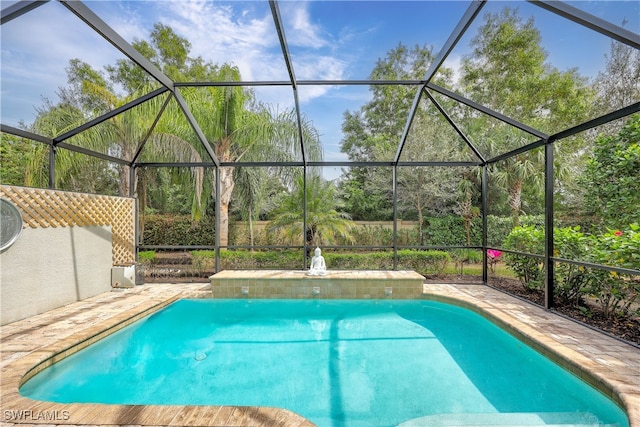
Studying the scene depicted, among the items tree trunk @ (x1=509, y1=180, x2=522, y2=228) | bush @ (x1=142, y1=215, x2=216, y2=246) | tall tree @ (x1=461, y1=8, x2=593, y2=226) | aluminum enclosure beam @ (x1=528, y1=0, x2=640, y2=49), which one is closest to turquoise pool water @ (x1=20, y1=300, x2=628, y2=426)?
aluminum enclosure beam @ (x1=528, y1=0, x2=640, y2=49)

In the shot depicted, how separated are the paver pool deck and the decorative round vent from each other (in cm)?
121

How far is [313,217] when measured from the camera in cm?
938

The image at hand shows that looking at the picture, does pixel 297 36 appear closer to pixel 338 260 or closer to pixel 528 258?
pixel 338 260

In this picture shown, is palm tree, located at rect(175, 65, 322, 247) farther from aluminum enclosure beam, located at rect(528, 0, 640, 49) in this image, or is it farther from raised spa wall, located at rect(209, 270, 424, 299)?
aluminum enclosure beam, located at rect(528, 0, 640, 49)

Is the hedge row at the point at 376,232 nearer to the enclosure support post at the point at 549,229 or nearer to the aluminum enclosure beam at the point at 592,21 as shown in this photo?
the enclosure support post at the point at 549,229

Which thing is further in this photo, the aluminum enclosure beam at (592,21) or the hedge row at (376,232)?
the hedge row at (376,232)

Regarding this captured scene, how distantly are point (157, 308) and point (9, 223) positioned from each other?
2.50 m

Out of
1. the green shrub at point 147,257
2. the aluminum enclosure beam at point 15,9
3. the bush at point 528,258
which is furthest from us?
the green shrub at point 147,257

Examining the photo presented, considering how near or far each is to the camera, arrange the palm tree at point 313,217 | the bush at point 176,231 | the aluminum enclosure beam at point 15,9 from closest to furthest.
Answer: the aluminum enclosure beam at point 15,9 → the palm tree at point 313,217 → the bush at point 176,231

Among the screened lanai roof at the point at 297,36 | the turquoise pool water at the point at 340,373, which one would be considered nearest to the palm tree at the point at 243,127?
the screened lanai roof at the point at 297,36

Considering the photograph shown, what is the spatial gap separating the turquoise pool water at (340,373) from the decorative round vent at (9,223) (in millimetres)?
2021

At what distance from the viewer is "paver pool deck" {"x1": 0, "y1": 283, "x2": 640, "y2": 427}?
2498 mm

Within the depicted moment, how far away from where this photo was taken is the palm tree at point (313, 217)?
9344 mm

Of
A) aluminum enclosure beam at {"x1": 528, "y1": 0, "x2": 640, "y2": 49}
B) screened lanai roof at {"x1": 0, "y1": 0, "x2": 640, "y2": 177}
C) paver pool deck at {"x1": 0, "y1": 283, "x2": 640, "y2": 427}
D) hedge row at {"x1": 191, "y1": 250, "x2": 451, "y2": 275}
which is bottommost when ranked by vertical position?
paver pool deck at {"x1": 0, "y1": 283, "x2": 640, "y2": 427}
